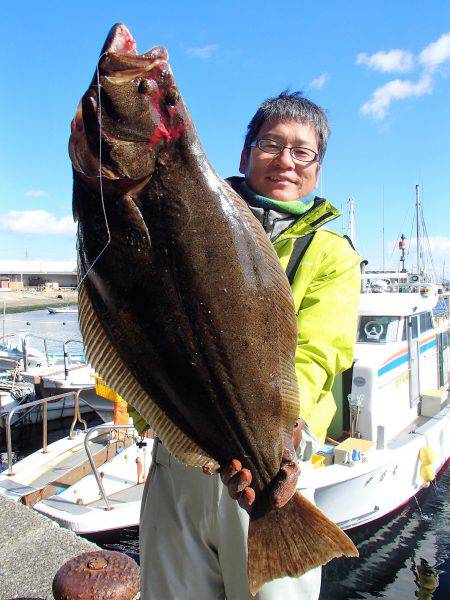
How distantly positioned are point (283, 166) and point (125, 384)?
1260mm

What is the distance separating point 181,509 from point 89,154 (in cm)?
161

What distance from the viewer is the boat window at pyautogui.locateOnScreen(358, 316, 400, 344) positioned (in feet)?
31.5

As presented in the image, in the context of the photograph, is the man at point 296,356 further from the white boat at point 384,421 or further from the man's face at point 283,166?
the white boat at point 384,421

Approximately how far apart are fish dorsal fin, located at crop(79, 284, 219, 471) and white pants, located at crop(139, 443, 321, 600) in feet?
1.22


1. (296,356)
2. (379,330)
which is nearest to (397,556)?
(379,330)

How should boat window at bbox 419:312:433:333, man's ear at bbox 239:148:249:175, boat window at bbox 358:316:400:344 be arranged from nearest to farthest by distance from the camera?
1. man's ear at bbox 239:148:249:175
2. boat window at bbox 358:316:400:344
3. boat window at bbox 419:312:433:333

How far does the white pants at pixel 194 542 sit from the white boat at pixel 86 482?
173 inches

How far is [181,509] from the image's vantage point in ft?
7.61

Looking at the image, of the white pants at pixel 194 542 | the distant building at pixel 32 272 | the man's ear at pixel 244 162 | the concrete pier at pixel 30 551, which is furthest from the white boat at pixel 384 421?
the distant building at pixel 32 272

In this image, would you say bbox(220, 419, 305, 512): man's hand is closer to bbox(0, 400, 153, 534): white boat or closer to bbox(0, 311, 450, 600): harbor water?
bbox(0, 400, 153, 534): white boat

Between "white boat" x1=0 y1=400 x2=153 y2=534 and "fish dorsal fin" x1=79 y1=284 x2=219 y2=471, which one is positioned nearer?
"fish dorsal fin" x1=79 y1=284 x2=219 y2=471

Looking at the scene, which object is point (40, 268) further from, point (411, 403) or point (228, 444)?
point (228, 444)

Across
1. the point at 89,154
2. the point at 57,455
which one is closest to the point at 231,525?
the point at 89,154

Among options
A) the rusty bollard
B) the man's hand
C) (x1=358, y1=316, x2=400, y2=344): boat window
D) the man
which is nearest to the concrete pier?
the rusty bollard
